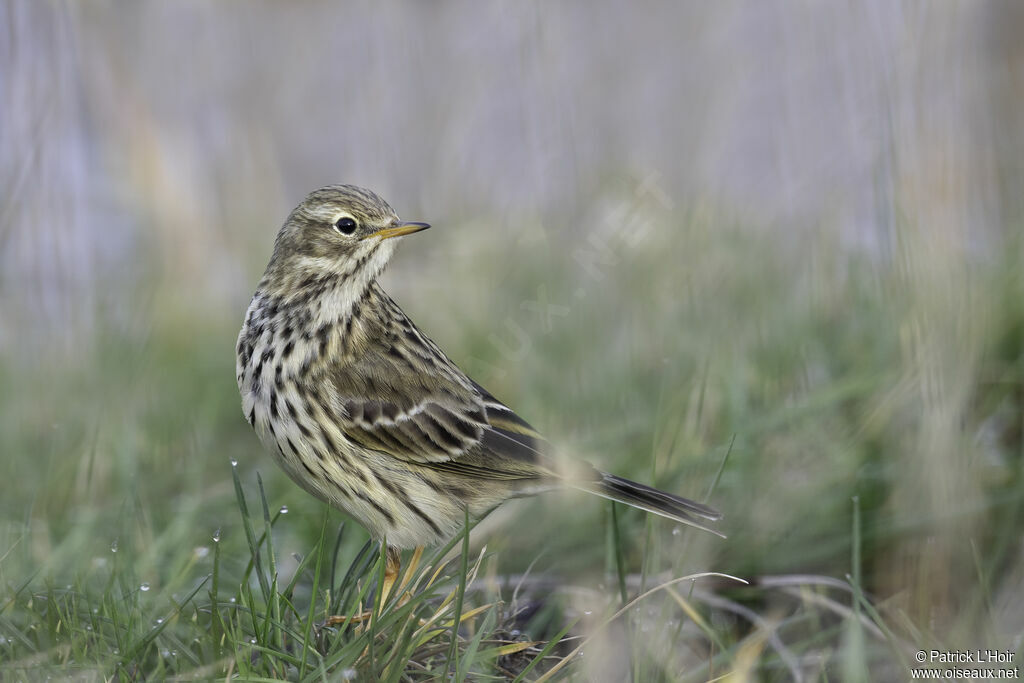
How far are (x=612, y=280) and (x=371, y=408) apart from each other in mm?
2665

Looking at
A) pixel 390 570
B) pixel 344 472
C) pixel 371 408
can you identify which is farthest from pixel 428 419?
pixel 390 570

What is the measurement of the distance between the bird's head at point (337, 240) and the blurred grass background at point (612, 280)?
976 mm

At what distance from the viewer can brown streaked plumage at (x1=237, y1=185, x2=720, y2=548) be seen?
3.67 meters

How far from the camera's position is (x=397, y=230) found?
12.6 ft

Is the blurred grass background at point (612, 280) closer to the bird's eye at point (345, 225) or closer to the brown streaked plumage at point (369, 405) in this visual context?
the brown streaked plumage at point (369, 405)

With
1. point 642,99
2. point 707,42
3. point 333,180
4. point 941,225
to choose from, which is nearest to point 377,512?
point 941,225

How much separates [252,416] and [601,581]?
144 cm

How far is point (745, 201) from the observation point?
297 inches

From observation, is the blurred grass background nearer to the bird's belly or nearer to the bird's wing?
the bird's wing

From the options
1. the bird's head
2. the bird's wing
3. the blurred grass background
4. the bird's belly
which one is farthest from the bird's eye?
the blurred grass background

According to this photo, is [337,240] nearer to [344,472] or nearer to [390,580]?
[344,472]

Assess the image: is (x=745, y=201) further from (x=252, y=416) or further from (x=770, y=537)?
(x=252, y=416)

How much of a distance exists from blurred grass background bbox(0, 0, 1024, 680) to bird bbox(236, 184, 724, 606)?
0.54 meters

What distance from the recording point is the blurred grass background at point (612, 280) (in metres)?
4.10
